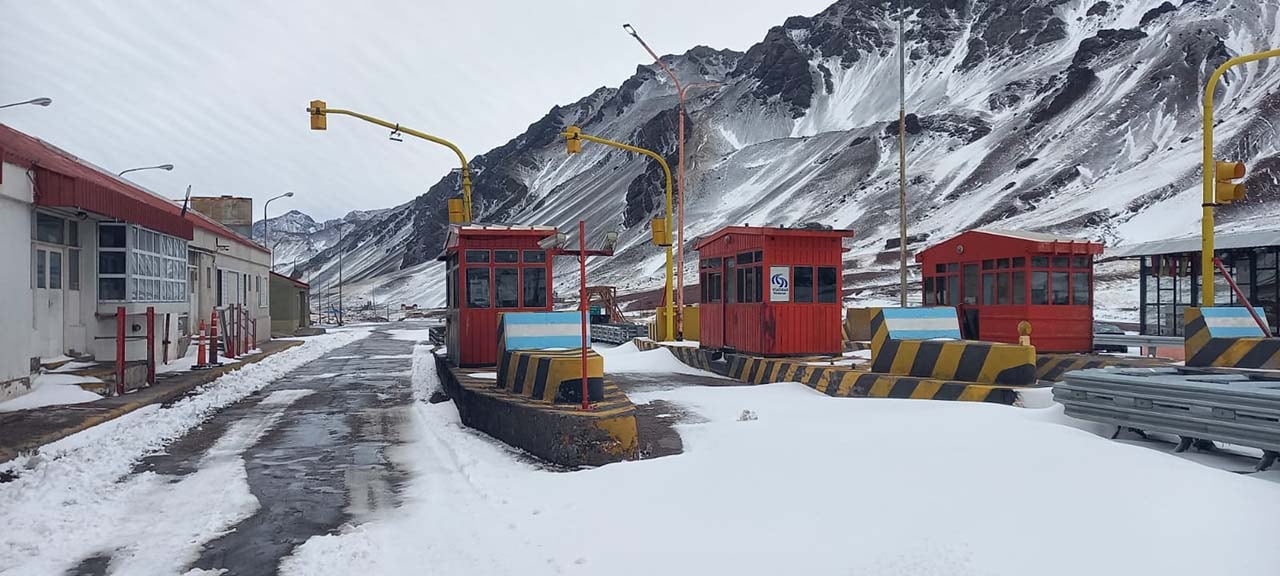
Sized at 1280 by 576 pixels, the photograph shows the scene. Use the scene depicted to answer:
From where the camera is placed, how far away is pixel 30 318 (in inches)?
517

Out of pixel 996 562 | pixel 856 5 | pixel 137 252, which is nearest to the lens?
pixel 996 562

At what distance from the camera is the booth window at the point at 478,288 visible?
15.1 m

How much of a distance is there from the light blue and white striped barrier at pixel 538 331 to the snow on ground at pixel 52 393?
21.4 feet

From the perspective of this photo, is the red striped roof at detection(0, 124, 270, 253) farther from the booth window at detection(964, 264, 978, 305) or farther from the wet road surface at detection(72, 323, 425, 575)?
the booth window at detection(964, 264, 978, 305)

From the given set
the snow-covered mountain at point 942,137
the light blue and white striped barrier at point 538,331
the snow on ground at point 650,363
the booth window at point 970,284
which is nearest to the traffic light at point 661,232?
the snow on ground at point 650,363

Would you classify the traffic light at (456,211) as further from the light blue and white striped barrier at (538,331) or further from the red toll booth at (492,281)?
the light blue and white striped barrier at (538,331)

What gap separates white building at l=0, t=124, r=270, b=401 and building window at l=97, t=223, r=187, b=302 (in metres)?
0.02

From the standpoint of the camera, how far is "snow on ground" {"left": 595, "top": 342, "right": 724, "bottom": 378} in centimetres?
1955

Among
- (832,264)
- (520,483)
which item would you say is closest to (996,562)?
(520,483)

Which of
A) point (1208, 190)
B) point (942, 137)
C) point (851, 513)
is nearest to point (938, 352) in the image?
point (1208, 190)

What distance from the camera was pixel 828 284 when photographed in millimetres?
16922

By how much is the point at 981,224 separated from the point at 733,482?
241 feet

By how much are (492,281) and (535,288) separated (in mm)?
750

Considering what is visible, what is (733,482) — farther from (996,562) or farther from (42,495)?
(42,495)
